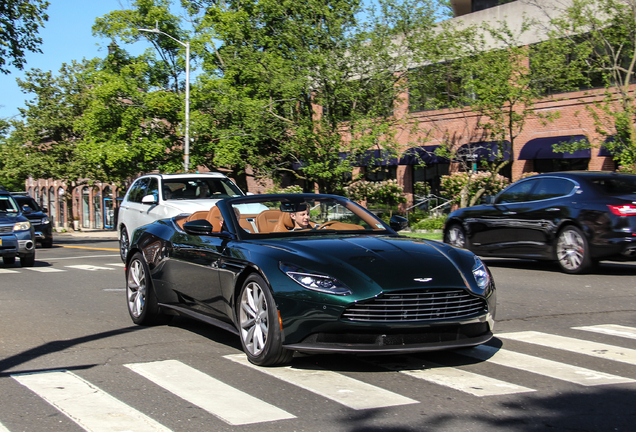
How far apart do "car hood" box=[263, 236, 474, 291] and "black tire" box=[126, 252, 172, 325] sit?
2.21 m

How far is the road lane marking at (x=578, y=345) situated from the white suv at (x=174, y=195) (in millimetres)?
8707

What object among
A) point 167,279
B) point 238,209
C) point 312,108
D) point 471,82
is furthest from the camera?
point 312,108

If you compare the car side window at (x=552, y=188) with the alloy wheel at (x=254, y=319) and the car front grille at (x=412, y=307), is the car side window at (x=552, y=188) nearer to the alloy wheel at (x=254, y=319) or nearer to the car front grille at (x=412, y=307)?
the car front grille at (x=412, y=307)

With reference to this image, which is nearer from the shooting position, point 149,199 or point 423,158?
point 149,199

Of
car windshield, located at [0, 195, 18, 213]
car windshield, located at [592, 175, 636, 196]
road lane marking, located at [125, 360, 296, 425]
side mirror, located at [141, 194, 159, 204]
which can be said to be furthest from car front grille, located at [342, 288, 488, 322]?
car windshield, located at [0, 195, 18, 213]

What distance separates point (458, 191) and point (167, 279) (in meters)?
26.4

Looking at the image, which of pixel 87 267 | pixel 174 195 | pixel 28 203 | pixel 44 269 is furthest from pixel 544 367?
pixel 28 203

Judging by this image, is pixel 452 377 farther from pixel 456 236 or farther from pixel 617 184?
pixel 456 236

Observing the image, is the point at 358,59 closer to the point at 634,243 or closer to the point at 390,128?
the point at 390,128

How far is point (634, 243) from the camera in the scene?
38.6 feet

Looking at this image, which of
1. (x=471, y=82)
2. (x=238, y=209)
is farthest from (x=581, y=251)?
(x=471, y=82)

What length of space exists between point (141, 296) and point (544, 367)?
14.1 feet

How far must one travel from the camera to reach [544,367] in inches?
225

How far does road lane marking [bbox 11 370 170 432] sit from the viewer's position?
4293 mm
